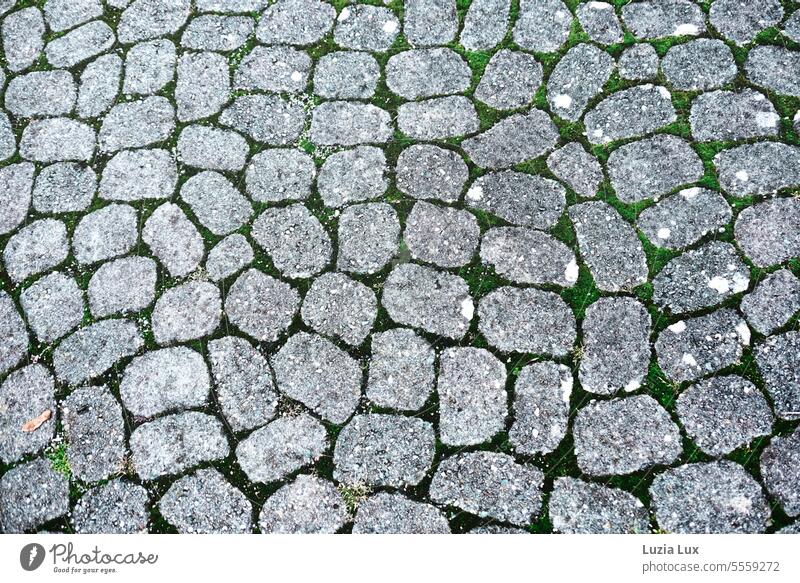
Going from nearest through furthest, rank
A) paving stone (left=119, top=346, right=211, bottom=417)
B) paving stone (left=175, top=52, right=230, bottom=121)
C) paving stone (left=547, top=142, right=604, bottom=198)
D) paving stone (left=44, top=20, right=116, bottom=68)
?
paving stone (left=119, top=346, right=211, bottom=417)
paving stone (left=547, top=142, right=604, bottom=198)
paving stone (left=175, top=52, right=230, bottom=121)
paving stone (left=44, top=20, right=116, bottom=68)

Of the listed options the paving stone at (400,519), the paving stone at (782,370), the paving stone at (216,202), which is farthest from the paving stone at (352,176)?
the paving stone at (782,370)

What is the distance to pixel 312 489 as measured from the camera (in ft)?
9.57

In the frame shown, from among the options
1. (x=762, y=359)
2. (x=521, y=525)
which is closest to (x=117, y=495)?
(x=521, y=525)

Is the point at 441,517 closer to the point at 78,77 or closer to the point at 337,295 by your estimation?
the point at 337,295

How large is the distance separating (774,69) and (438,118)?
1801 mm

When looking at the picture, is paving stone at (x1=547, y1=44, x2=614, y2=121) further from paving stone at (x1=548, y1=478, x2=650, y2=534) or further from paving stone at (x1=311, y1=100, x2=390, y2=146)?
paving stone at (x1=548, y1=478, x2=650, y2=534)

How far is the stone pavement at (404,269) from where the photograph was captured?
2.90 meters

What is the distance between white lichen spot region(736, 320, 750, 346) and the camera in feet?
9.88

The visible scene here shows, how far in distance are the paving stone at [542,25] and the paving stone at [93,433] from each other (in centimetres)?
287

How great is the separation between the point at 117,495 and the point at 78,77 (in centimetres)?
244

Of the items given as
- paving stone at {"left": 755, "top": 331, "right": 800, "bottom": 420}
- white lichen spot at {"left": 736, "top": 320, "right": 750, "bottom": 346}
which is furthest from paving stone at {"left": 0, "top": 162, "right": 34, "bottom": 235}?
paving stone at {"left": 755, "top": 331, "right": 800, "bottom": 420}

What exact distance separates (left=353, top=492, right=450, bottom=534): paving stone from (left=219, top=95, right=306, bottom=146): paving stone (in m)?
1.94

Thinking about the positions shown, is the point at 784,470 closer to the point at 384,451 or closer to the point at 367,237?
the point at 384,451

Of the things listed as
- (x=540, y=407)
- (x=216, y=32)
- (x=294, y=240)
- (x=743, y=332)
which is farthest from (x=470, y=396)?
(x=216, y=32)
